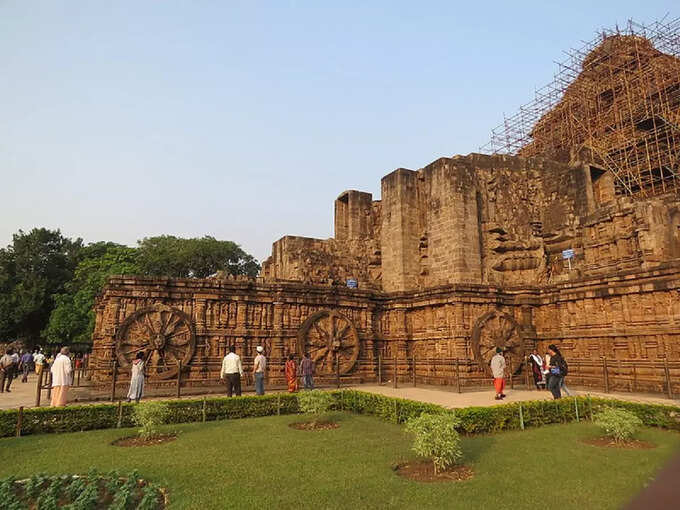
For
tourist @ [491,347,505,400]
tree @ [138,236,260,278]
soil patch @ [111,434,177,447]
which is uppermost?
tree @ [138,236,260,278]

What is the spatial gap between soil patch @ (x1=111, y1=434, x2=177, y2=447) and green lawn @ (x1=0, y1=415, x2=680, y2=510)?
24 centimetres

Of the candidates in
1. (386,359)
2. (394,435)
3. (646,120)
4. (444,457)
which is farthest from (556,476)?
(646,120)

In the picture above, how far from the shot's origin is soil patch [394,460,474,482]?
646 centimetres

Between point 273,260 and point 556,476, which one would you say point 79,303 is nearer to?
point 273,260

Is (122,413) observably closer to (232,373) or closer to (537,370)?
(232,373)

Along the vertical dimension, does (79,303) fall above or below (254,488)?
above

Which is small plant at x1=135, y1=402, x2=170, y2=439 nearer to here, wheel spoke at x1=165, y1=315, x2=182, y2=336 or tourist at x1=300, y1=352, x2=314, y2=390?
tourist at x1=300, y1=352, x2=314, y2=390

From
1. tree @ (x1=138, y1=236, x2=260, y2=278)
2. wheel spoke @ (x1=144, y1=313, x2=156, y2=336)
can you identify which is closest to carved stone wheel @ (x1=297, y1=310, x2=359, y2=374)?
wheel spoke @ (x1=144, y1=313, x2=156, y2=336)

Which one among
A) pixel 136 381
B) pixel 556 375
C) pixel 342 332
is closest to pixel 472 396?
pixel 556 375

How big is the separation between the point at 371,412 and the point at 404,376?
7.92m

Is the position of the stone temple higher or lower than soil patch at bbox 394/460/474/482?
higher

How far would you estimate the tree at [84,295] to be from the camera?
124 ft

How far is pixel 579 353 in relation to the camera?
1684 centimetres

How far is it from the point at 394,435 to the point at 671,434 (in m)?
5.64
